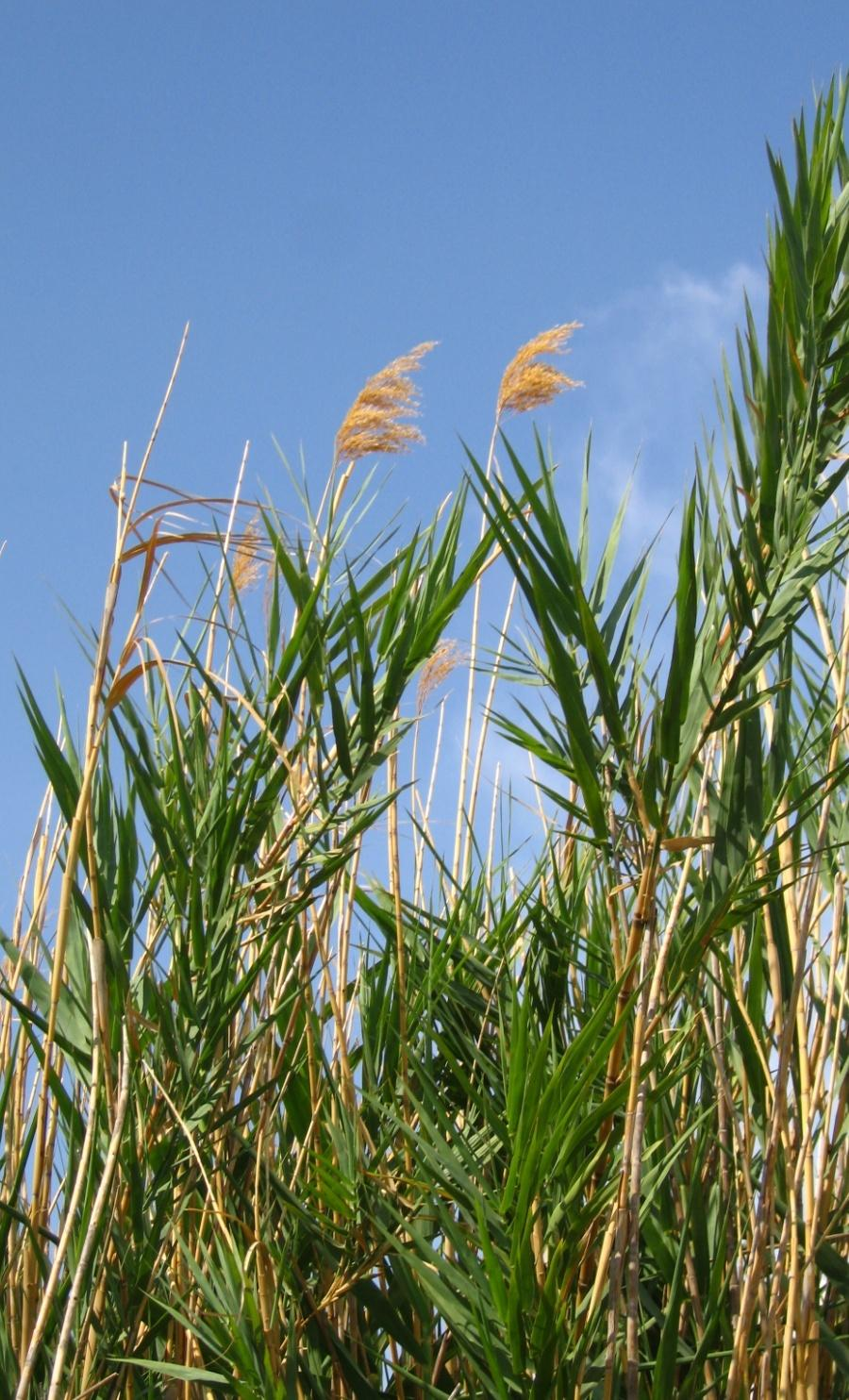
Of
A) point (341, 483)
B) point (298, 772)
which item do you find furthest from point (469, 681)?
point (298, 772)

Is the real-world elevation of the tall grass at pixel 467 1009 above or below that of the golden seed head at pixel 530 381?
below

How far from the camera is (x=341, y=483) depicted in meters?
1.33

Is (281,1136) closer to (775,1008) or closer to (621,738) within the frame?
(775,1008)

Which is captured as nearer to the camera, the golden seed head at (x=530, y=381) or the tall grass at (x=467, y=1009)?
the tall grass at (x=467, y=1009)

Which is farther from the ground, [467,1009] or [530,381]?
[530,381]

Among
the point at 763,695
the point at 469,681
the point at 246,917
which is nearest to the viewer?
the point at 763,695

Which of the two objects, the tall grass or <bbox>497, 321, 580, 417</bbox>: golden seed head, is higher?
<bbox>497, 321, 580, 417</bbox>: golden seed head

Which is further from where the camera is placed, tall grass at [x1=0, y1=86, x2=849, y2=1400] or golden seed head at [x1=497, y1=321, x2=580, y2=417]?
golden seed head at [x1=497, y1=321, x2=580, y2=417]

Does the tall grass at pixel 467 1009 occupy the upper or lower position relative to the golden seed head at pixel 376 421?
lower

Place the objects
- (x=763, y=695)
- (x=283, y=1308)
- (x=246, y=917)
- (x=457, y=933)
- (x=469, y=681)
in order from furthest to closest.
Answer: (x=469, y=681) → (x=457, y=933) → (x=283, y=1308) → (x=246, y=917) → (x=763, y=695)

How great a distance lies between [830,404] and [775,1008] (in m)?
0.55

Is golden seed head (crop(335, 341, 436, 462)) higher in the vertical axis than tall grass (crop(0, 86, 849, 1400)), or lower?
higher

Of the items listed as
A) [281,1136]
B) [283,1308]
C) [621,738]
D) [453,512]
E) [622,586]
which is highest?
[453,512]

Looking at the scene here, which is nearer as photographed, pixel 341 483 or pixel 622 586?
pixel 622 586
